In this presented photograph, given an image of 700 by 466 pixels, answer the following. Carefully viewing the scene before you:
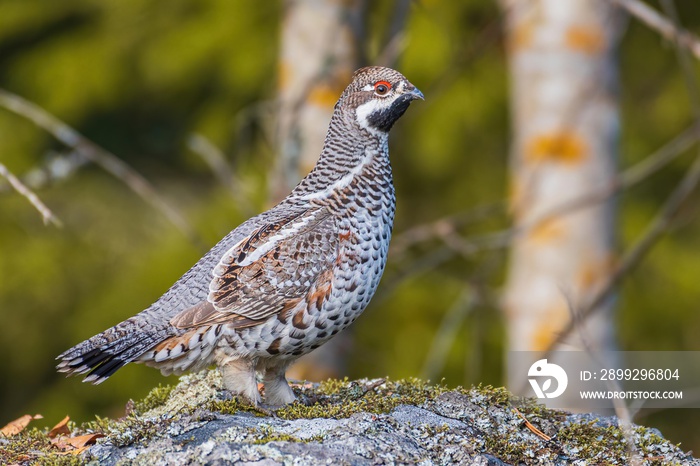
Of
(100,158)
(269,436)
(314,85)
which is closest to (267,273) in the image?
(269,436)

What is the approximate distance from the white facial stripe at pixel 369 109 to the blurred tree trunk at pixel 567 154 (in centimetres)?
239

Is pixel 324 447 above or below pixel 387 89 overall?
below

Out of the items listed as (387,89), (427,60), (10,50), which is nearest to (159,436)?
(387,89)

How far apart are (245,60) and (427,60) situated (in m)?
2.02

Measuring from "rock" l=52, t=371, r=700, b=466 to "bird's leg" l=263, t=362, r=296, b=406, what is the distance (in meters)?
0.09

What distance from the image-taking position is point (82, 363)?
4094mm

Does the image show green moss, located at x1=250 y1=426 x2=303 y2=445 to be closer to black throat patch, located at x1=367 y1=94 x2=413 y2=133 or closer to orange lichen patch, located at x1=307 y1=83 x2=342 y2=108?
black throat patch, located at x1=367 y1=94 x2=413 y2=133

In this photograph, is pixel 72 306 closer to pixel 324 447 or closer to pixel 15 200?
pixel 15 200

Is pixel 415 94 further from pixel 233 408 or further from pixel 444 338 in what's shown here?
pixel 444 338

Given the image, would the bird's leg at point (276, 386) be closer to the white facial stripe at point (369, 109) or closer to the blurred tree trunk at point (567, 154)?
the white facial stripe at point (369, 109)

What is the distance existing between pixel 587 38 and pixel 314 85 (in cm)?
198

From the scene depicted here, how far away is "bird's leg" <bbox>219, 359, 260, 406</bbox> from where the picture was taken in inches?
166

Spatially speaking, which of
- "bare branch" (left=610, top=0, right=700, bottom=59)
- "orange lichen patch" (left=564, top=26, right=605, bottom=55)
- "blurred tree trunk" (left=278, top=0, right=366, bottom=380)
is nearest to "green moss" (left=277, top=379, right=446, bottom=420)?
"blurred tree trunk" (left=278, top=0, right=366, bottom=380)

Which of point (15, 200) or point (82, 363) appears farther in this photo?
point (15, 200)
